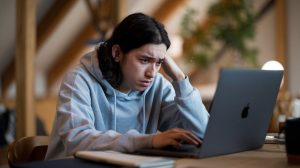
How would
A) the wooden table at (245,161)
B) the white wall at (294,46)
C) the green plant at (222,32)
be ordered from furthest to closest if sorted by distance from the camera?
1. the green plant at (222,32)
2. the white wall at (294,46)
3. the wooden table at (245,161)

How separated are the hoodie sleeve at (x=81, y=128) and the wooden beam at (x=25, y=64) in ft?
8.71

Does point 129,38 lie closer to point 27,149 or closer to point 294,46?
point 27,149

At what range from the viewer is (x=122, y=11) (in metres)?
4.86

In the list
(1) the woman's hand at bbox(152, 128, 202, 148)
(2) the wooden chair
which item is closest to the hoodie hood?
(2) the wooden chair

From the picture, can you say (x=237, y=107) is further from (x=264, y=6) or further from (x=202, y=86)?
(x=202, y=86)

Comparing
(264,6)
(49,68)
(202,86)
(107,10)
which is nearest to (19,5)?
(107,10)

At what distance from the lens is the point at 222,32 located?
625cm

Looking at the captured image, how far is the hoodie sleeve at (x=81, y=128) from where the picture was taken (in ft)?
4.51

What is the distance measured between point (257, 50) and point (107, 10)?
1875 millimetres

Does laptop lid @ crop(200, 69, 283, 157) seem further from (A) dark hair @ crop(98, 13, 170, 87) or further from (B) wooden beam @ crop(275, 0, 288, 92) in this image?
(B) wooden beam @ crop(275, 0, 288, 92)

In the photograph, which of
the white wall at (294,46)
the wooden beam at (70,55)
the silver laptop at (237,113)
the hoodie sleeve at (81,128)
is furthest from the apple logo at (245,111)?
the wooden beam at (70,55)

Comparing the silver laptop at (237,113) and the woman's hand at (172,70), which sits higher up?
the woman's hand at (172,70)

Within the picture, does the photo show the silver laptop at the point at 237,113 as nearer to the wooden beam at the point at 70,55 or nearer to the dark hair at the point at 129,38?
the dark hair at the point at 129,38

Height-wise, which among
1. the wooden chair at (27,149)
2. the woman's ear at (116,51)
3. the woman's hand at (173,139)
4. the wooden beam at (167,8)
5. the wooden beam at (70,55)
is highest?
the wooden beam at (167,8)
